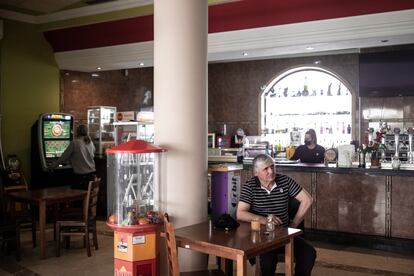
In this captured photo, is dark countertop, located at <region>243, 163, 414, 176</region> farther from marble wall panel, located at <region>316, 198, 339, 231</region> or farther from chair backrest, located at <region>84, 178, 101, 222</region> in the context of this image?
chair backrest, located at <region>84, 178, 101, 222</region>

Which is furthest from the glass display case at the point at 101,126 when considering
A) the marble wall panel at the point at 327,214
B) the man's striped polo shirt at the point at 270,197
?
the man's striped polo shirt at the point at 270,197

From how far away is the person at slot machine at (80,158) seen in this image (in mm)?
7586

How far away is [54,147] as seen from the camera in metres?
8.67

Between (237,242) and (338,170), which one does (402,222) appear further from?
(237,242)

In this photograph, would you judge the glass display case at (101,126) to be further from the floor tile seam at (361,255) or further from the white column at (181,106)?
the white column at (181,106)

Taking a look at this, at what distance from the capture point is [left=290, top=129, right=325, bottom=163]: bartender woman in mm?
7254

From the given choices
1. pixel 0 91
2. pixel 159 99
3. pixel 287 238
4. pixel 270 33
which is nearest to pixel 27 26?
pixel 0 91

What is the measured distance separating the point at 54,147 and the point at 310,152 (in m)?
4.74

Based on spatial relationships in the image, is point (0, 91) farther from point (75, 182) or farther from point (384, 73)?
point (384, 73)

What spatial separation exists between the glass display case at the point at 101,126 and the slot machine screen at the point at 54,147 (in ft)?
2.16

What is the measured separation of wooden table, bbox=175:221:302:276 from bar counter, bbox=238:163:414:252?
2.86m

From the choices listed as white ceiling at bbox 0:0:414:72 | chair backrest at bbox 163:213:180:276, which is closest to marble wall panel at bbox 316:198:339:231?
white ceiling at bbox 0:0:414:72

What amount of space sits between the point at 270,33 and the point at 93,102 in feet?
15.8

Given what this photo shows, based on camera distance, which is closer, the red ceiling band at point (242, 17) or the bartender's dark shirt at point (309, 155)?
the red ceiling band at point (242, 17)
